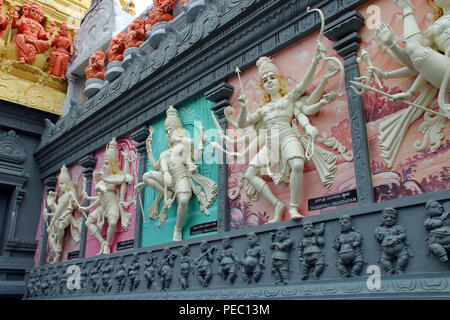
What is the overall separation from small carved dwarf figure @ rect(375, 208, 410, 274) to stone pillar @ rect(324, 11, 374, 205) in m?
0.46

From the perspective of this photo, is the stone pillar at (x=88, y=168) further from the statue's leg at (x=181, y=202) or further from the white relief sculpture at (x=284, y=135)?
the white relief sculpture at (x=284, y=135)

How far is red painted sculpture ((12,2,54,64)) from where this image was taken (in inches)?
519

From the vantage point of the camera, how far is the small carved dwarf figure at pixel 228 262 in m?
5.79

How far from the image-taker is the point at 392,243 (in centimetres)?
418

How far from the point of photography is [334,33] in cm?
564

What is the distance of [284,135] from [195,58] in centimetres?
298

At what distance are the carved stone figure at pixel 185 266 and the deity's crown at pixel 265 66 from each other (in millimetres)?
2936

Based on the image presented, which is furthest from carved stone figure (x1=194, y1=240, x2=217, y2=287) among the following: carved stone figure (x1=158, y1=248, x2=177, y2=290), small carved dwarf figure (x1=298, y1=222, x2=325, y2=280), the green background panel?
small carved dwarf figure (x1=298, y1=222, x2=325, y2=280)

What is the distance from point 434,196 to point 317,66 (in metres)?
2.61

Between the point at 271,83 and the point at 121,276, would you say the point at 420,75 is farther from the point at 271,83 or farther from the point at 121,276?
the point at 121,276

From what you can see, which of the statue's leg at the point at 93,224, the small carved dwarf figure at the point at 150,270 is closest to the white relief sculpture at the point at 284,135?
the small carved dwarf figure at the point at 150,270

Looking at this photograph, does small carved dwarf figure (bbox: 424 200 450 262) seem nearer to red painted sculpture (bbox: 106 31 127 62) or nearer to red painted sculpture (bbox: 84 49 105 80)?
red painted sculpture (bbox: 106 31 127 62)
